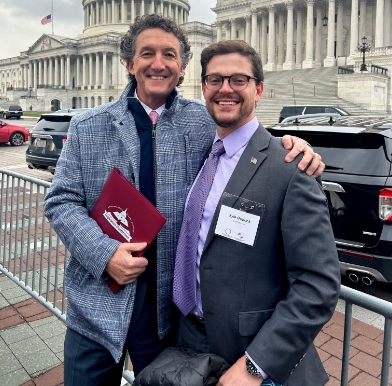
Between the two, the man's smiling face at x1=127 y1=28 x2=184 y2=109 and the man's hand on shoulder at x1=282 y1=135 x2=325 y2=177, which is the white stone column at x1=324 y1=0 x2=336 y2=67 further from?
the man's hand on shoulder at x1=282 y1=135 x2=325 y2=177

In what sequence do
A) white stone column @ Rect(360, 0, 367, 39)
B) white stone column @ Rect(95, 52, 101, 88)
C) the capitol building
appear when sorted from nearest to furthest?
the capitol building
white stone column @ Rect(360, 0, 367, 39)
white stone column @ Rect(95, 52, 101, 88)

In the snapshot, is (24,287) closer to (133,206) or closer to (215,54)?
(133,206)

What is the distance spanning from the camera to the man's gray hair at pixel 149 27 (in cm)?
245

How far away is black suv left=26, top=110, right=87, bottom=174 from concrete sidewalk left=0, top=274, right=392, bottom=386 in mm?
8886

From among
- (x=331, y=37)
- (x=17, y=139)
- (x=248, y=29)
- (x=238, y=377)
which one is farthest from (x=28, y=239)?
(x=248, y=29)

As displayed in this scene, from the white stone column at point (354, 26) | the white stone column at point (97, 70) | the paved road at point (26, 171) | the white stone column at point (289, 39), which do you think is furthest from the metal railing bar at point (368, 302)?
the white stone column at point (97, 70)

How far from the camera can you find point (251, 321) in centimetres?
193

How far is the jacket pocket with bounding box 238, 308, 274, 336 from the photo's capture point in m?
1.93

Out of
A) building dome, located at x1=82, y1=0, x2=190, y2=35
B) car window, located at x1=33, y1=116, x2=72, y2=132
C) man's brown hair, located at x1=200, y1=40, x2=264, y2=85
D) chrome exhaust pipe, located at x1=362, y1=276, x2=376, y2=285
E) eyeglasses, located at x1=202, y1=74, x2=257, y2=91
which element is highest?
building dome, located at x1=82, y1=0, x2=190, y2=35

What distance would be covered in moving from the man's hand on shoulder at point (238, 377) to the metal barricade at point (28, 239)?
297 cm

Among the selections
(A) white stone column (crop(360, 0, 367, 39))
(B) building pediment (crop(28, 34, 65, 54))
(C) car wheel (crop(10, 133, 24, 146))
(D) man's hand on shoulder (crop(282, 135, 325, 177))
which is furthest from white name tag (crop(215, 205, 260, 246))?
(B) building pediment (crop(28, 34, 65, 54))

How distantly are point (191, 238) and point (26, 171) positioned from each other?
15277 millimetres

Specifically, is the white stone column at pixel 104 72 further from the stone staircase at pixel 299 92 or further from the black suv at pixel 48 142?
the black suv at pixel 48 142

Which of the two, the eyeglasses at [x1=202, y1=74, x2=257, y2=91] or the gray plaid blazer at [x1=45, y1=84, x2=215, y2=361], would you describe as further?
the gray plaid blazer at [x1=45, y1=84, x2=215, y2=361]
